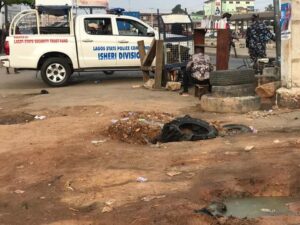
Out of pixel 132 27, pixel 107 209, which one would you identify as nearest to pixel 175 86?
pixel 132 27

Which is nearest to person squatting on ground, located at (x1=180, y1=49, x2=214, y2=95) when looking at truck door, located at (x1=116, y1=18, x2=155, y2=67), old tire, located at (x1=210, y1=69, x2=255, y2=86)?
old tire, located at (x1=210, y1=69, x2=255, y2=86)

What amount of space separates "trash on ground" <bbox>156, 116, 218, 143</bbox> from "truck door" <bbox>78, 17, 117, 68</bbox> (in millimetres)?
7276

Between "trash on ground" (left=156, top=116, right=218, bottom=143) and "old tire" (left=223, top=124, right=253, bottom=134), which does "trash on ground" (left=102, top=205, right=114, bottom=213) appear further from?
"old tire" (left=223, top=124, right=253, bottom=134)

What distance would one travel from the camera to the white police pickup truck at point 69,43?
1473cm

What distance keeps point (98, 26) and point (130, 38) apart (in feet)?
3.14

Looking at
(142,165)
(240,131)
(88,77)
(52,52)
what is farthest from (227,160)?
(88,77)

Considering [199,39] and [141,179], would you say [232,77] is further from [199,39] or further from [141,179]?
[141,179]

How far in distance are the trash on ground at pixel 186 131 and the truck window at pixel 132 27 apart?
299 inches

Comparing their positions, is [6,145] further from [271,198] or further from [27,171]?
[271,198]

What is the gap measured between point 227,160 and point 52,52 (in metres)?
9.33

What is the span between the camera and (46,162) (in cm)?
680

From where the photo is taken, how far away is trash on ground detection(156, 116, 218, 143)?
25.7 ft

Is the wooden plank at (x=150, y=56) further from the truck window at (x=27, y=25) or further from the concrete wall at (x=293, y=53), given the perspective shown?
the concrete wall at (x=293, y=53)

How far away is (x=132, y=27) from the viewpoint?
1558cm
